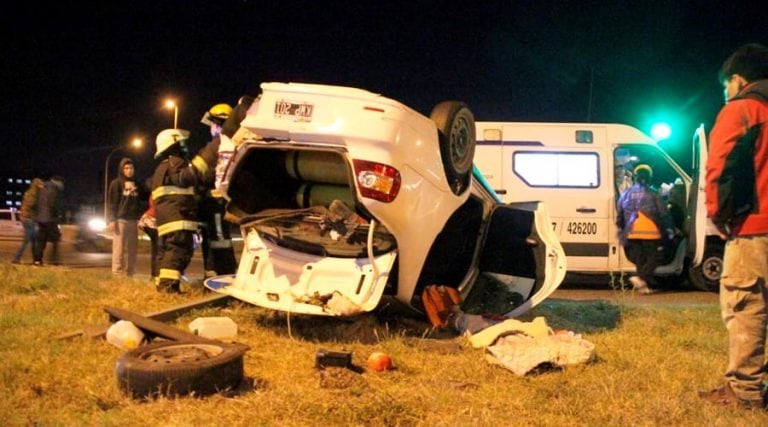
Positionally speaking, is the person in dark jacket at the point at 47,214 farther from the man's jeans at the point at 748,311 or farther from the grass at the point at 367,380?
the man's jeans at the point at 748,311

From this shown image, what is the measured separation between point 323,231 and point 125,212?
14.6ft

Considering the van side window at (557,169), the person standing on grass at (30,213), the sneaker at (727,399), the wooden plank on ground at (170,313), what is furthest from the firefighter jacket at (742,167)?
the person standing on grass at (30,213)

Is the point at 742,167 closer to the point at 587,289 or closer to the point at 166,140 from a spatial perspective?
the point at 166,140

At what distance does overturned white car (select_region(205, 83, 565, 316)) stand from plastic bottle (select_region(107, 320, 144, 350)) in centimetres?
74

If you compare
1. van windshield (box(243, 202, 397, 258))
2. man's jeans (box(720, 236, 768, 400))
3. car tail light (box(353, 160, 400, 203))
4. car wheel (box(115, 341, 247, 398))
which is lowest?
car wheel (box(115, 341, 247, 398))

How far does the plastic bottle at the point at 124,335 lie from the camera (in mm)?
4652

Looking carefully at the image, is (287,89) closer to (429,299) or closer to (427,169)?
(427,169)

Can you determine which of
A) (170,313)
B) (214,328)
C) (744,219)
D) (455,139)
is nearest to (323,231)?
(214,328)

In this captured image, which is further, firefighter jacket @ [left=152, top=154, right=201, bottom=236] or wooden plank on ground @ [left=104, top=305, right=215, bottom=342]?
firefighter jacket @ [left=152, top=154, right=201, bottom=236]

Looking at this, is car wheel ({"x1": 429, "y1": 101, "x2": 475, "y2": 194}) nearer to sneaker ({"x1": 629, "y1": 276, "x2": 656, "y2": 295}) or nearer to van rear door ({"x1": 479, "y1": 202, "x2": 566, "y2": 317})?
van rear door ({"x1": 479, "y1": 202, "x2": 566, "y2": 317})

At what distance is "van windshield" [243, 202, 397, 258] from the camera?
5273 mm

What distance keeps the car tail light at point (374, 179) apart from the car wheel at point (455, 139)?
68 centimetres

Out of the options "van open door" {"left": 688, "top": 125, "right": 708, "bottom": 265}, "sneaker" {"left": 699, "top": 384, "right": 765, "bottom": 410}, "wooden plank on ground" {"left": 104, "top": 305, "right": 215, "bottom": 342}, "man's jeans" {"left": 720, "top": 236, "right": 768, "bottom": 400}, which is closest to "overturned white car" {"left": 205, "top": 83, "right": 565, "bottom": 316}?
"wooden plank on ground" {"left": 104, "top": 305, "right": 215, "bottom": 342}

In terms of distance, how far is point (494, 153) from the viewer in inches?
408
